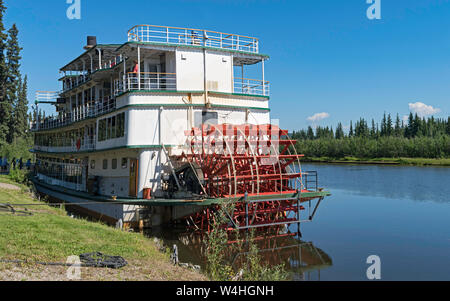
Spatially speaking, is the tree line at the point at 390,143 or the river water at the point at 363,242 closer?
the river water at the point at 363,242

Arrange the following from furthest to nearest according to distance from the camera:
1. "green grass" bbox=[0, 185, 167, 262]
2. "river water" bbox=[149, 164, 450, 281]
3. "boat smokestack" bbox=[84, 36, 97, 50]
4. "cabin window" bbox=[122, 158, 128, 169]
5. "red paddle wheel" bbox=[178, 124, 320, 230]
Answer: "boat smokestack" bbox=[84, 36, 97, 50] → "cabin window" bbox=[122, 158, 128, 169] → "red paddle wheel" bbox=[178, 124, 320, 230] → "river water" bbox=[149, 164, 450, 281] → "green grass" bbox=[0, 185, 167, 262]

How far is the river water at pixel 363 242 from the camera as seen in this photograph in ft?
39.8

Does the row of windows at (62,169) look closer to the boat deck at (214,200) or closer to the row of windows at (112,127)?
the row of windows at (112,127)

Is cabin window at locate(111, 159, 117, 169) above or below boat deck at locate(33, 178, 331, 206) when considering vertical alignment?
above

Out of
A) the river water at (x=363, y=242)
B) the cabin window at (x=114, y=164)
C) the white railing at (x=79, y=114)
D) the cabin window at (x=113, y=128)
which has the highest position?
the white railing at (x=79, y=114)

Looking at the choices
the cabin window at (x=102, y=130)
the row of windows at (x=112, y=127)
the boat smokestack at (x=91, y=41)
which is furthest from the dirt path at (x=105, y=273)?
the boat smokestack at (x=91, y=41)

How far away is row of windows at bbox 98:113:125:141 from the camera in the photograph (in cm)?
1623

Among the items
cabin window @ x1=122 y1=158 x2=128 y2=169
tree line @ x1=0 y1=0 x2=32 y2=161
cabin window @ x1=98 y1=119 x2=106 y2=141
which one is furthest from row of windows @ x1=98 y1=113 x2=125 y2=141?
tree line @ x1=0 y1=0 x2=32 y2=161

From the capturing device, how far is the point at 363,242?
1538 centimetres

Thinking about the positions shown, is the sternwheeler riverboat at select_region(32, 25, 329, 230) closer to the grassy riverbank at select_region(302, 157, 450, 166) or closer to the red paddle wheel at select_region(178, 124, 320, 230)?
the red paddle wheel at select_region(178, 124, 320, 230)

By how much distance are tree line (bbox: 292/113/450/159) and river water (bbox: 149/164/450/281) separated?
4443cm

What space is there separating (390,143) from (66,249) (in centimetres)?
6729

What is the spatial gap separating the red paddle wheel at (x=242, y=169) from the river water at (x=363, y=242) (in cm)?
108
